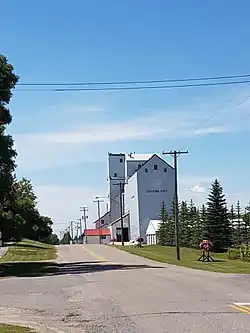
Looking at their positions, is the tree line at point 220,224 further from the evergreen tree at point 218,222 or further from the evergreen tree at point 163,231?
the evergreen tree at point 163,231

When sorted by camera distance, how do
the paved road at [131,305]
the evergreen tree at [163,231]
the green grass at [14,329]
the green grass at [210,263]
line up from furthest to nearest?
the evergreen tree at [163,231] → the green grass at [210,263] → the paved road at [131,305] → the green grass at [14,329]

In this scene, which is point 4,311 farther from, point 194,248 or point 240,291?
point 194,248

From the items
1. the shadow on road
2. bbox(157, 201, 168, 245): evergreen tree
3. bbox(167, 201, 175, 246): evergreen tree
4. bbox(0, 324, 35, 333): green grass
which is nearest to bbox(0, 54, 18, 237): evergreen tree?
the shadow on road

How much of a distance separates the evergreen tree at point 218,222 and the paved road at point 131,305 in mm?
42526

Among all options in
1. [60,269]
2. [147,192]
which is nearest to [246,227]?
[60,269]

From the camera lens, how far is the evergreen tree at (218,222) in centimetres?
7088

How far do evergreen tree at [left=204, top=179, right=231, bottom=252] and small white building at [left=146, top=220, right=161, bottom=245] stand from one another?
25322 millimetres

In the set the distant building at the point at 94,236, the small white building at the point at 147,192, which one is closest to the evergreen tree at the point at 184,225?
the small white building at the point at 147,192

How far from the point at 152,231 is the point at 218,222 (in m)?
32.8

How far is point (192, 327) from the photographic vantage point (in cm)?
1320

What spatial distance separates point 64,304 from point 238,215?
5612 cm

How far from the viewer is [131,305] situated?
18234 mm

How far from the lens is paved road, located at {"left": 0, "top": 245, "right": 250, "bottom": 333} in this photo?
14.0 m

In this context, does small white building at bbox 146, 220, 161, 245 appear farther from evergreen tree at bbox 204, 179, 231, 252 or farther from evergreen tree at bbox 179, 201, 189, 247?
evergreen tree at bbox 204, 179, 231, 252
